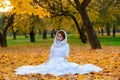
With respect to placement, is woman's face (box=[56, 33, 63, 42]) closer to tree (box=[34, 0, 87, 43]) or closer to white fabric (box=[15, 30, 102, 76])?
white fabric (box=[15, 30, 102, 76])

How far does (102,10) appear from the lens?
137 ft

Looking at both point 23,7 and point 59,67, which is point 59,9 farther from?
point 59,67

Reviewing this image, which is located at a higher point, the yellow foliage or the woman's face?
the yellow foliage

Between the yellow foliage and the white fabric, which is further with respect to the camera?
the yellow foliage

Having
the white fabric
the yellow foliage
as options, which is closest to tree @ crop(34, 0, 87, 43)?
the yellow foliage

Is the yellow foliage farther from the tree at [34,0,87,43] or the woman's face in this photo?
the tree at [34,0,87,43]

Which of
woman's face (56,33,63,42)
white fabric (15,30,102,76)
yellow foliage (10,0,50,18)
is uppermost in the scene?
yellow foliage (10,0,50,18)

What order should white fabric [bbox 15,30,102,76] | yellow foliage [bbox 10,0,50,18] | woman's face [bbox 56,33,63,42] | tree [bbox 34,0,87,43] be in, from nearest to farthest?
white fabric [bbox 15,30,102,76]
woman's face [bbox 56,33,63,42]
yellow foliage [bbox 10,0,50,18]
tree [bbox 34,0,87,43]

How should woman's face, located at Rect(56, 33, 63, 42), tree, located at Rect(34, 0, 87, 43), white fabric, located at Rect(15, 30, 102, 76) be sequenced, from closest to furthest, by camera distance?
white fabric, located at Rect(15, 30, 102, 76)
woman's face, located at Rect(56, 33, 63, 42)
tree, located at Rect(34, 0, 87, 43)

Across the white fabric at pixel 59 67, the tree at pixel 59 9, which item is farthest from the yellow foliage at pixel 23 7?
the tree at pixel 59 9

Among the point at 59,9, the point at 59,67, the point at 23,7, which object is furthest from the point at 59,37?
the point at 59,9

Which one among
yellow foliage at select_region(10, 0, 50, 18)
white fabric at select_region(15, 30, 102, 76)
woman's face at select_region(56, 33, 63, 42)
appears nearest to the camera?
white fabric at select_region(15, 30, 102, 76)

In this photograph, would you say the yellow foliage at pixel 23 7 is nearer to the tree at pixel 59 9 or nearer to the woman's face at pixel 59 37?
the woman's face at pixel 59 37

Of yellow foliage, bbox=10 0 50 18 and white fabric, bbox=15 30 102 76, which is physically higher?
yellow foliage, bbox=10 0 50 18
